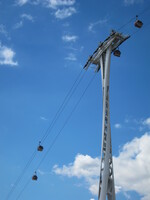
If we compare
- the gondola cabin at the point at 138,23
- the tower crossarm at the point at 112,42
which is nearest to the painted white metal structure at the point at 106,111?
the tower crossarm at the point at 112,42

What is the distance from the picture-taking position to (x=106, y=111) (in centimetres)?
1730

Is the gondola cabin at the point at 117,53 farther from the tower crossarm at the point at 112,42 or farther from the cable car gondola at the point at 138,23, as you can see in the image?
the cable car gondola at the point at 138,23

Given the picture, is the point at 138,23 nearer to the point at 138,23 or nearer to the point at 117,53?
→ the point at 138,23

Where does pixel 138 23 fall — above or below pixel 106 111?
above

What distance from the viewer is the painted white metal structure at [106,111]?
15129 mm

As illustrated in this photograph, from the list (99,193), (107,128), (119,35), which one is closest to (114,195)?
(99,193)

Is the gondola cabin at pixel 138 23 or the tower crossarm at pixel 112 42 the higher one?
the tower crossarm at pixel 112 42

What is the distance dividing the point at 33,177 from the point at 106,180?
30.1 feet

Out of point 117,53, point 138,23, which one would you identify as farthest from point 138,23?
point 117,53

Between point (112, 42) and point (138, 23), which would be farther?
point (112, 42)

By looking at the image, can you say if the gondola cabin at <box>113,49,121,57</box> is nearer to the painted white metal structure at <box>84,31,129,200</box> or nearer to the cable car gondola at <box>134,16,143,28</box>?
the painted white metal structure at <box>84,31,129,200</box>

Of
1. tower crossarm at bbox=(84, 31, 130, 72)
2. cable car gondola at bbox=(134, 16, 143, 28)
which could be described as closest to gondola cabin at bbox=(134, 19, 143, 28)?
cable car gondola at bbox=(134, 16, 143, 28)

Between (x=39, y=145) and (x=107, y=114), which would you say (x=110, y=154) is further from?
(x=39, y=145)

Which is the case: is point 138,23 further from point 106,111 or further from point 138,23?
point 106,111
